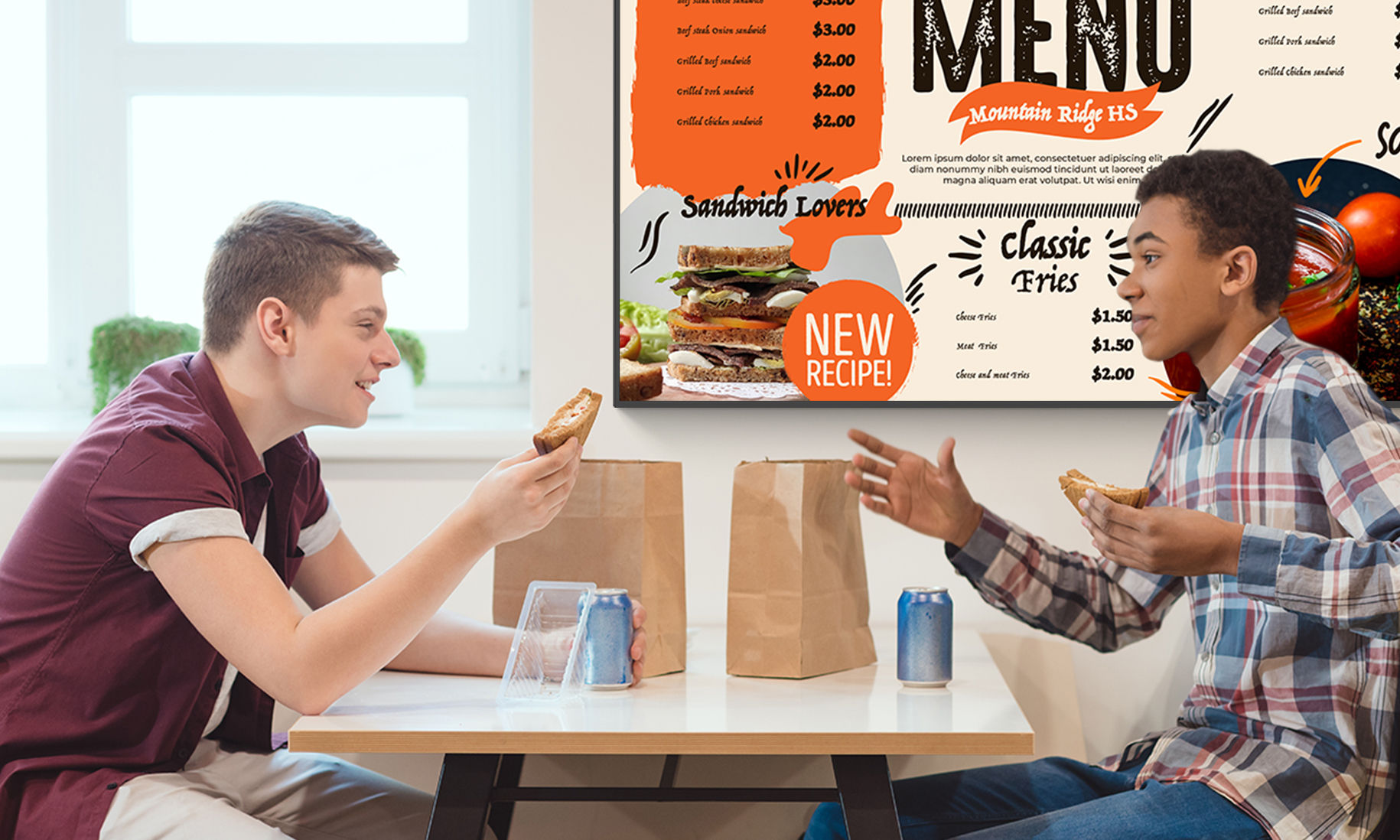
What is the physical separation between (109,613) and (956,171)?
1441 millimetres

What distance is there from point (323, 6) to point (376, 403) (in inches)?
35.7

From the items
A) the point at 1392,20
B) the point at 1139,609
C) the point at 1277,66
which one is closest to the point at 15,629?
the point at 1139,609

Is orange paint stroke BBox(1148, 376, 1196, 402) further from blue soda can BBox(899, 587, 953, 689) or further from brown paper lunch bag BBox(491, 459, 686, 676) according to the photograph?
brown paper lunch bag BBox(491, 459, 686, 676)

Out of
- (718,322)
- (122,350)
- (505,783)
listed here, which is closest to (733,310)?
(718,322)

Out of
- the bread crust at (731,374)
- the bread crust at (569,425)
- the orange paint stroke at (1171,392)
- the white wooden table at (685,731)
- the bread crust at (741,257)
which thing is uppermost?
the bread crust at (741,257)

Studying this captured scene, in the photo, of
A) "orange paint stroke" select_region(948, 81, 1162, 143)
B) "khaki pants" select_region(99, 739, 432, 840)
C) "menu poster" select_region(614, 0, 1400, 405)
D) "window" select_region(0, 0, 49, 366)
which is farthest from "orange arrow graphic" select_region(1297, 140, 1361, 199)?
"window" select_region(0, 0, 49, 366)

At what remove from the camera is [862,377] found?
6.37 feet

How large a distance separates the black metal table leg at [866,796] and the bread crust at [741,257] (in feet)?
3.23

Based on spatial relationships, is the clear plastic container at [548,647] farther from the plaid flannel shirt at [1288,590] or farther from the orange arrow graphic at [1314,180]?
the orange arrow graphic at [1314,180]

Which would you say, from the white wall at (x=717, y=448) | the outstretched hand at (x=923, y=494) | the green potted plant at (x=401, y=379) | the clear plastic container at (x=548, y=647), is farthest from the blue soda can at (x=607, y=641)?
the green potted plant at (x=401, y=379)

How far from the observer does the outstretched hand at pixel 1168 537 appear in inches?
50.1

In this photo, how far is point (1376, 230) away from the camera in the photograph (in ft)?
6.19

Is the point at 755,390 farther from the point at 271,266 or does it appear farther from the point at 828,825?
the point at 271,266

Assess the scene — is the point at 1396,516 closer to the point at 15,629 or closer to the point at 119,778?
the point at 119,778
